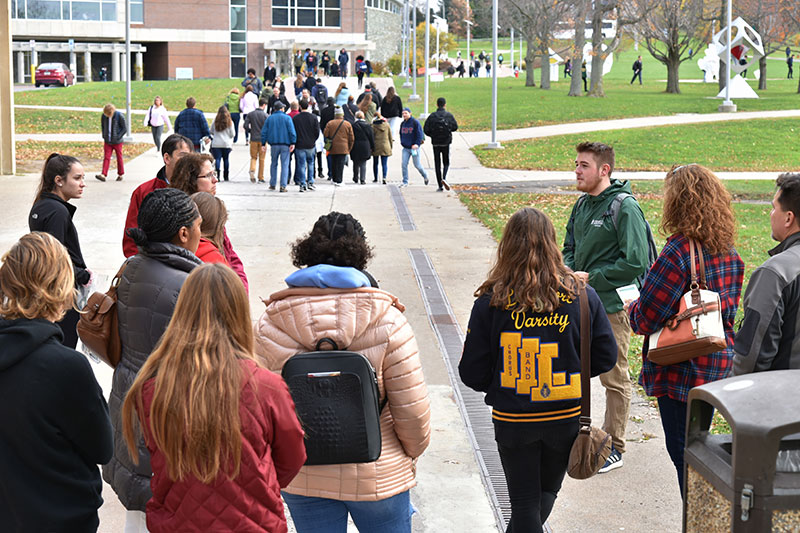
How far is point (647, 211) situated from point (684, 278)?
A: 12.8 metres

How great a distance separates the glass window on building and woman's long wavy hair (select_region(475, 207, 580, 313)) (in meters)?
74.1

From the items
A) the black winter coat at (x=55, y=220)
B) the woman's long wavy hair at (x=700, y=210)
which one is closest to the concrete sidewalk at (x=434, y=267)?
the black winter coat at (x=55, y=220)

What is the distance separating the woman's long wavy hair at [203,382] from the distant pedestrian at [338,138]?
691 inches

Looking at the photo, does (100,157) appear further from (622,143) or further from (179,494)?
(179,494)

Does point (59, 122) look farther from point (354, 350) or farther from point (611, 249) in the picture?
point (354, 350)

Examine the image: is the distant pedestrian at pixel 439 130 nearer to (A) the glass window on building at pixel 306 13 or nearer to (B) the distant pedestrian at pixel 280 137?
(B) the distant pedestrian at pixel 280 137

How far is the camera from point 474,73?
8312 centimetres

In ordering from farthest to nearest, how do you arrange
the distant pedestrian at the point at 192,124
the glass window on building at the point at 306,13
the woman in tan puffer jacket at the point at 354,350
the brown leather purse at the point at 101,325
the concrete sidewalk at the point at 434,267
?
the glass window on building at the point at 306,13
the distant pedestrian at the point at 192,124
the concrete sidewalk at the point at 434,267
the brown leather purse at the point at 101,325
the woman in tan puffer jacket at the point at 354,350

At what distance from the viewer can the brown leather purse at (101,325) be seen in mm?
4133

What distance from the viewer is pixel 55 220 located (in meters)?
6.36

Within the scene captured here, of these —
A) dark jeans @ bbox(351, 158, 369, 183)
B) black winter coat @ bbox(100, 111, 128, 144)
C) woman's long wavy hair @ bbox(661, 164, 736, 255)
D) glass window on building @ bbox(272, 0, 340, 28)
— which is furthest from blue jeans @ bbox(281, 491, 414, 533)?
glass window on building @ bbox(272, 0, 340, 28)

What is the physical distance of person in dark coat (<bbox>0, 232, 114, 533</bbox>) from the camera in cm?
336

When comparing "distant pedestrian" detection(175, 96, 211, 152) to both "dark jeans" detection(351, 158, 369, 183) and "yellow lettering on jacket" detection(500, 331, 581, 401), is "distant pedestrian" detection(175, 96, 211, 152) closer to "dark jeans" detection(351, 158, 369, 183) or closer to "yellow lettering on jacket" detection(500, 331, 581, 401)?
"dark jeans" detection(351, 158, 369, 183)

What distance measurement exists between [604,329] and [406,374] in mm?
1091
